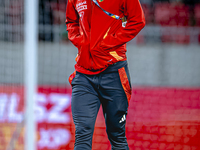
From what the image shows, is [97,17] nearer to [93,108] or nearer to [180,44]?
[93,108]

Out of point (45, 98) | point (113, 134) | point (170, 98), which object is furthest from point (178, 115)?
point (113, 134)

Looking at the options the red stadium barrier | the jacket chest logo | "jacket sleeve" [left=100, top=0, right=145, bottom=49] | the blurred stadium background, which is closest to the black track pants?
"jacket sleeve" [left=100, top=0, right=145, bottom=49]

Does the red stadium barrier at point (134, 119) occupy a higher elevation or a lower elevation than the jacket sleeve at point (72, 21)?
lower

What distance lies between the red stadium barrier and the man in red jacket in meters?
1.48

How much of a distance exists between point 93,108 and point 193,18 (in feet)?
20.7

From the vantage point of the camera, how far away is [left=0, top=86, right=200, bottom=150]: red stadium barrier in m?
3.35

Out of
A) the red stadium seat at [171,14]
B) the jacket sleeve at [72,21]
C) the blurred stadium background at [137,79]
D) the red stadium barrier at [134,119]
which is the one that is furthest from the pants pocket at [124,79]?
the red stadium seat at [171,14]

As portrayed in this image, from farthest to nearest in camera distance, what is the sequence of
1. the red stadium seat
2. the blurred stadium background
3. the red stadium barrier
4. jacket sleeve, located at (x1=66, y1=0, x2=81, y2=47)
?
the red stadium seat < the blurred stadium background < the red stadium barrier < jacket sleeve, located at (x1=66, y1=0, x2=81, y2=47)

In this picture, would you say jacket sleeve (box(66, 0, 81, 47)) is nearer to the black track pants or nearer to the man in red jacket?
the man in red jacket

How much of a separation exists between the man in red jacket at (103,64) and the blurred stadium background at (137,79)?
3.45 feet

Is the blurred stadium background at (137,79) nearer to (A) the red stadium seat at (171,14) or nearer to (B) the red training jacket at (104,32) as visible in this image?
(A) the red stadium seat at (171,14)

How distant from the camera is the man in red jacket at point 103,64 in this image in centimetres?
185

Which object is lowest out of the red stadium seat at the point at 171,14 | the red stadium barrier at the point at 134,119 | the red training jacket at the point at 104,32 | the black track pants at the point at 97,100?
the red stadium barrier at the point at 134,119

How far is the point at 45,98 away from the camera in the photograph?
4.47m
